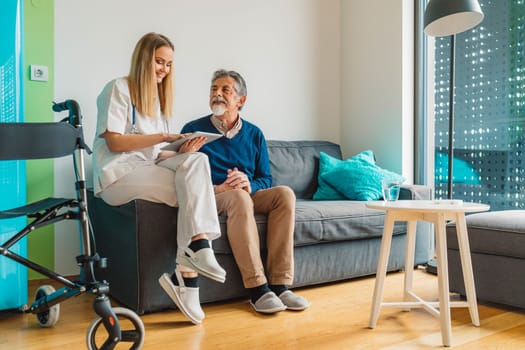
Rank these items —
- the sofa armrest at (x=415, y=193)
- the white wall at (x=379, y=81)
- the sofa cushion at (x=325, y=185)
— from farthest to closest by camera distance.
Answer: the white wall at (x=379, y=81) < the sofa cushion at (x=325, y=185) < the sofa armrest at (x=415, y=193)

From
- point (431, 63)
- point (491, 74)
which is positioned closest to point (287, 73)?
point (431, 63)

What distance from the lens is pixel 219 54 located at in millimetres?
3336

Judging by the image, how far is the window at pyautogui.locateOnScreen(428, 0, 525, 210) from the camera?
308 cm

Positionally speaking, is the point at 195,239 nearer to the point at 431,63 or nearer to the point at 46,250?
the point at 46,250

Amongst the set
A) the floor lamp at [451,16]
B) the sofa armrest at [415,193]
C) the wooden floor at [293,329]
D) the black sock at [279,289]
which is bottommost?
the wooden floor at [293,329]

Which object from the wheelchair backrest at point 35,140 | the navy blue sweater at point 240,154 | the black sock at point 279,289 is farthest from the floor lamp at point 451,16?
the wheelchair backrest at point 35,140

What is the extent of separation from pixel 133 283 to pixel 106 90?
0.82m

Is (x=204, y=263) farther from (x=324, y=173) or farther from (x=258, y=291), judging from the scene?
(x=324, y=173)

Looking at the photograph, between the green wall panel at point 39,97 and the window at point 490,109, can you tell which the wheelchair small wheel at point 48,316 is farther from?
the window at point 490,109

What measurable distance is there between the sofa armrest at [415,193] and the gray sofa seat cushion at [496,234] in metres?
0.51

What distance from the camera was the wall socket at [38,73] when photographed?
103 inches

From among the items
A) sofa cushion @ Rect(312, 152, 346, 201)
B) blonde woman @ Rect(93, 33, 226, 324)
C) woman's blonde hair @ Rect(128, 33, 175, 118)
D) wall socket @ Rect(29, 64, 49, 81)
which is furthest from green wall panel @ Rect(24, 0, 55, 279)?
sofa cushion @ Rect(312, 152, 346, 201)

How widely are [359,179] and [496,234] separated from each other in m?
0.99

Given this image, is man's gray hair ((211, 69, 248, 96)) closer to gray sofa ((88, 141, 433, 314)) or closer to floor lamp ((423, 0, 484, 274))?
gray sofa ((88, 141, 433, 314))
